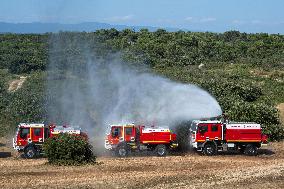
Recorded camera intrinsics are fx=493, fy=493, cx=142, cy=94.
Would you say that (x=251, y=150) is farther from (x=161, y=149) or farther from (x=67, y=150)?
(x=67, y=150)

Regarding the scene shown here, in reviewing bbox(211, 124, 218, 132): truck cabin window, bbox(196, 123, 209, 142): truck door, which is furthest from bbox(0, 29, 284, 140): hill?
bbox(196, 123, 209, 142): truck door

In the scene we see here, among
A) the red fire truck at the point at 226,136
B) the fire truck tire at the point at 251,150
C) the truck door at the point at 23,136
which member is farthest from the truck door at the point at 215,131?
the truck door at the point at 23,136

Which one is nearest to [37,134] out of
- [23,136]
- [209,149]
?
[23,136]

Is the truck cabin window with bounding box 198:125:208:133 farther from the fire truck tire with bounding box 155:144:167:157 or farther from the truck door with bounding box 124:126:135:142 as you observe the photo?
the truck door with bounding box 124:126:135:142

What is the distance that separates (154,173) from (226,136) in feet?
26.8

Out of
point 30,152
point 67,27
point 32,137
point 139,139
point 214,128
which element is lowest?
point 30,152

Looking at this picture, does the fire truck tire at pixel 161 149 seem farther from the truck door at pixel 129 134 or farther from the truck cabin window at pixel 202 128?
the truck cabin window at pixel 202 128

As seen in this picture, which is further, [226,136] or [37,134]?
[37,134]

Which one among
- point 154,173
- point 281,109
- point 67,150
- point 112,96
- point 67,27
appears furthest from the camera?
point 67,27

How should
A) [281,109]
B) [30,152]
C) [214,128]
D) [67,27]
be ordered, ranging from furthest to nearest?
[67,27] < [281,109] < [214,128] < [30,152]

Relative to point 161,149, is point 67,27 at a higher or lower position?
higher

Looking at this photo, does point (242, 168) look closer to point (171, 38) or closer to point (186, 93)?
point (186, 93)

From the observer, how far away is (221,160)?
3073 cm

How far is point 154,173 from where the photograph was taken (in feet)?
86.4
